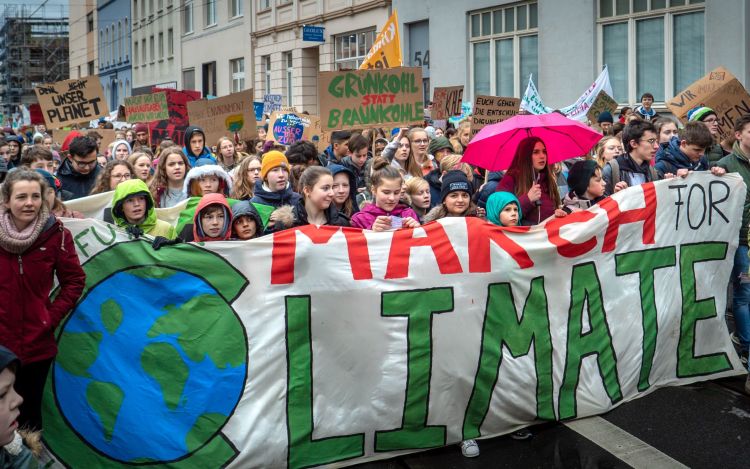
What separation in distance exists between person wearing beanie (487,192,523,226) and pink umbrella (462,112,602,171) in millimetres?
769

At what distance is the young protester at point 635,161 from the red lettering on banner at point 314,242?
109 inches

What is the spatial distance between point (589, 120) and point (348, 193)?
28.0ft

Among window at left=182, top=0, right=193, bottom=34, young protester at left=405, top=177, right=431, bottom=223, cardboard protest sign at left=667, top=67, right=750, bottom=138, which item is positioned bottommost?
young protester at left=405, top=177, right=431, bottom=223

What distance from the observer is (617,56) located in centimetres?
1736

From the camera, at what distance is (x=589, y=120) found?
13969 millimetres

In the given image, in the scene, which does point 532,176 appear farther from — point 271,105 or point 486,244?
point 271,105

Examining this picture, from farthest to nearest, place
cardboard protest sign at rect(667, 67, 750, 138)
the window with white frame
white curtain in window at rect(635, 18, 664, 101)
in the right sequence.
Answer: white curtain in window at rect(635, 18, 664, 101) < the window with white frame < cardboard protest sign at rect(667, 67, 750, 138)

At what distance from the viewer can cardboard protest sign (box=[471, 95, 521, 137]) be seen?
10.9 m

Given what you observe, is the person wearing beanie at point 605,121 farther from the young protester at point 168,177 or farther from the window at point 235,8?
the window at point 235,8

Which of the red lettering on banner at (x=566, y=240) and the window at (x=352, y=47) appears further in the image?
the window at (x=352, y=47)

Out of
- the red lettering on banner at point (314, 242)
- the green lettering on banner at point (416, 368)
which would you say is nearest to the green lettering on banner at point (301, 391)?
the red lettering on banner at point (314, 242)

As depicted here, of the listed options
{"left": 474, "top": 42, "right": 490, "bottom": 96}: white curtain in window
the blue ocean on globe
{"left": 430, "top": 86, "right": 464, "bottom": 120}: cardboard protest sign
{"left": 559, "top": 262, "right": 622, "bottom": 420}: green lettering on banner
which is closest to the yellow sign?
{"left": 430, "top": 86, "right": 464, "bottom": 120}: cardboard protest sign

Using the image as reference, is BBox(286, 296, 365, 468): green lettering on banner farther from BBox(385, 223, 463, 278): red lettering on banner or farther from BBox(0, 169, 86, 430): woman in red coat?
BBox(0, 169, 86, 430): woman in red coat

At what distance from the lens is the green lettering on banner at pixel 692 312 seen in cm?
587
